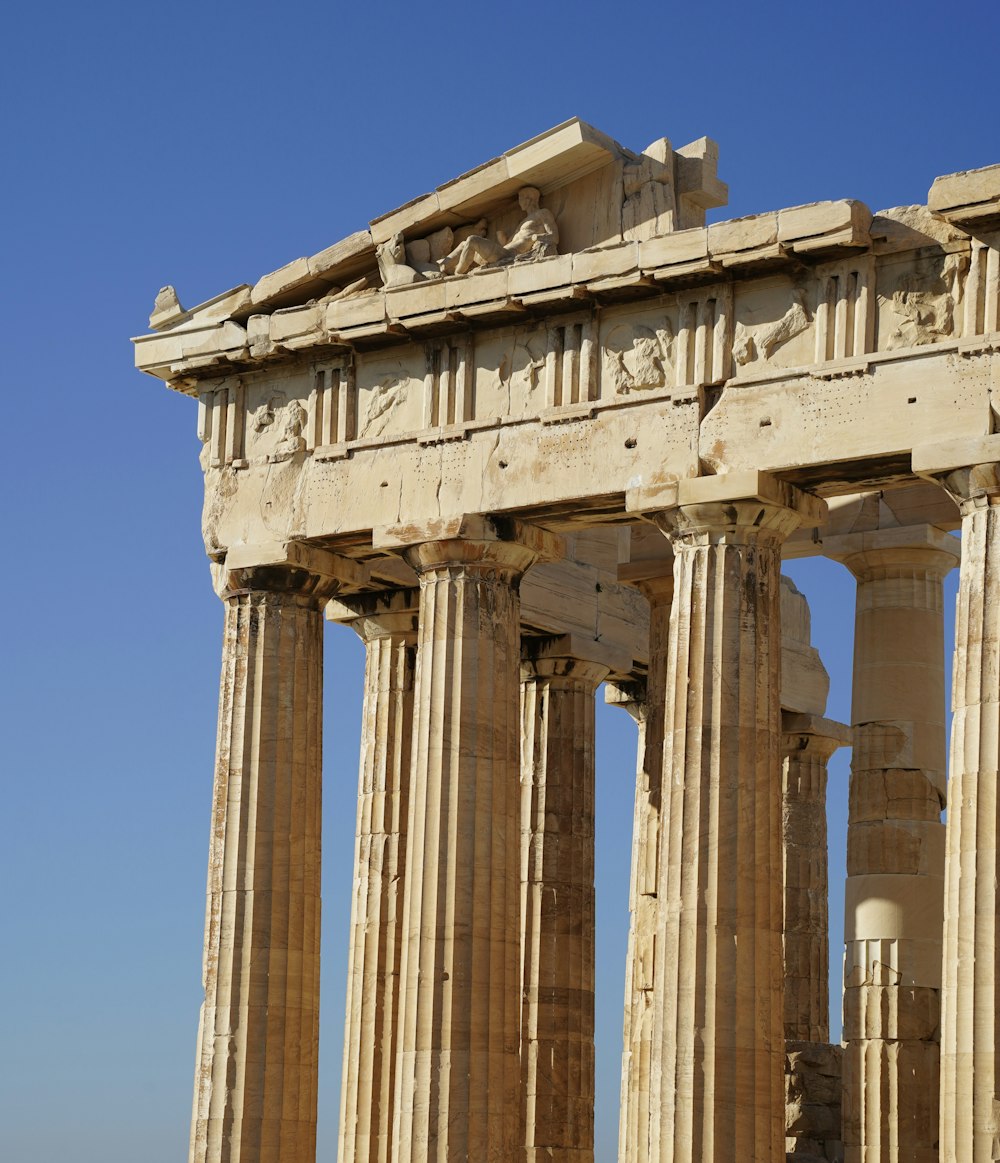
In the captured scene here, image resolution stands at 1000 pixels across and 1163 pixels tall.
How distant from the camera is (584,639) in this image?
144 ft

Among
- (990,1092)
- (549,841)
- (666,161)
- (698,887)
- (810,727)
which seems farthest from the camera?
(810,727)

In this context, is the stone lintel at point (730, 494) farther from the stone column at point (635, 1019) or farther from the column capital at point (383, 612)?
the stone column at point (635, 1019)

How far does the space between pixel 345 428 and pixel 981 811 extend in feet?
38.4

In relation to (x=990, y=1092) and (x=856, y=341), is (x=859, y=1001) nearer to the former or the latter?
(x=990, y=1092)

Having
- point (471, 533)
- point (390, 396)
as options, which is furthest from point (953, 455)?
point (390, 396)

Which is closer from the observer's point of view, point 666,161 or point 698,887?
point 698,887

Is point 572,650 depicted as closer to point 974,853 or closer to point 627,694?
point 627,694

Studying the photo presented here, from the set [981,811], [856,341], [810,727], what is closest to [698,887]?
[981,811]

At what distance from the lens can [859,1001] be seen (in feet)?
124

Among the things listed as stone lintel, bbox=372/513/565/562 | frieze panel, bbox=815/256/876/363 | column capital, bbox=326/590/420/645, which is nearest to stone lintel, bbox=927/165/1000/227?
frieze panel, bbox=815/256/876/363

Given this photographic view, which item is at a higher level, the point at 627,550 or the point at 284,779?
the point at 627,550

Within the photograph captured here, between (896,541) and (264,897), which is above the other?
(896,541)

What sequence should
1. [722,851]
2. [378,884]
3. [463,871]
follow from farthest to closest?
[378,884], [463,871], [722,851]

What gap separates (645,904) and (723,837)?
933 centimetres
